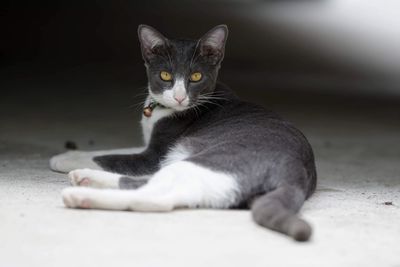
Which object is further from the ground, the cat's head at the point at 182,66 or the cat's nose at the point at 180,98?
the cat's head at the point at 182,66

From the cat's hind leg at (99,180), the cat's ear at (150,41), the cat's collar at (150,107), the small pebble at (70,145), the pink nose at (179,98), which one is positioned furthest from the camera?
the small pebble at (70,145)

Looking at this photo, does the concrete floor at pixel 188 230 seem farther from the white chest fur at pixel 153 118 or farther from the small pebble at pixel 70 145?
the white chest fur at pixel 153 118

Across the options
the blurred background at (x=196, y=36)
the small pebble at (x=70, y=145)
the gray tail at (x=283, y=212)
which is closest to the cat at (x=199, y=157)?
the gray tail at (x=283, y=212)

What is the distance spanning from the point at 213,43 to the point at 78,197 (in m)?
1.42

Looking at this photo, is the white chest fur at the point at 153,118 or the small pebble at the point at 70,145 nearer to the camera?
the white chest fur at the point at 153,118

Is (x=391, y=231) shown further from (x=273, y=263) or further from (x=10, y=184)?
(x=10, y=184)

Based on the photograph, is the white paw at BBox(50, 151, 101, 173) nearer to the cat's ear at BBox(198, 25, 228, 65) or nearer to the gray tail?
the cat's ear at BBox(198, 25, 228, 65)

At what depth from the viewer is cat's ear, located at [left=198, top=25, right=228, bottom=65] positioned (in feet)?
12.1

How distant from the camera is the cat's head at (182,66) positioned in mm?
3592

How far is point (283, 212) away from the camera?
8.17 ft

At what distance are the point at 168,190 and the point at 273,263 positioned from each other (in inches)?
27.0

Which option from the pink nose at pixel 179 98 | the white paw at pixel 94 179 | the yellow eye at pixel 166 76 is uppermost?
the yellow eye at pixel 166 76

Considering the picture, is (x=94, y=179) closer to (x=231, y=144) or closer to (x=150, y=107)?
(x=231, y=144)

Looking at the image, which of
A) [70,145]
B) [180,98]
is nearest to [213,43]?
[180,98]
